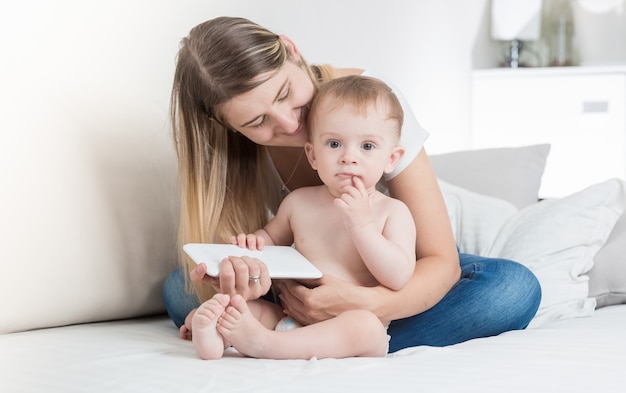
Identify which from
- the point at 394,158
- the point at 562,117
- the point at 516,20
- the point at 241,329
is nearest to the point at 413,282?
the point at 394,158

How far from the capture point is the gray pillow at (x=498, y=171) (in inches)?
82.0

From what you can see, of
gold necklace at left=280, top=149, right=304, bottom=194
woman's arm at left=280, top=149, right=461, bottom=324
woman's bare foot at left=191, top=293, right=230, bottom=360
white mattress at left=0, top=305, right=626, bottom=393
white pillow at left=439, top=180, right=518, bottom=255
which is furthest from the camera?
white pillow at left=439, top=180, right=518, bottom=255

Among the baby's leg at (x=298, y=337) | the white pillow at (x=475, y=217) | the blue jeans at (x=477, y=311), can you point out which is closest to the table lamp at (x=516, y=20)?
the white pillow at (x=475, y=217)

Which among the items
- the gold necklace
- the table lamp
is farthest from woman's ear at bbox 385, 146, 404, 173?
the table lamp

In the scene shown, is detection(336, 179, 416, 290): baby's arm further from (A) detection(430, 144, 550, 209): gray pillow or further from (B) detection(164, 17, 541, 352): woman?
(A) detection(430, 144, 550, 209): gray pillow

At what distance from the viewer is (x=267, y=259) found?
1.18 metres

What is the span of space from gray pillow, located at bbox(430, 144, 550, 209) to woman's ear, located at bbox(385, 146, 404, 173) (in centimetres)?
81

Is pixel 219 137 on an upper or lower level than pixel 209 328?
upper

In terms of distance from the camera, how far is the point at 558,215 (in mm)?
1701

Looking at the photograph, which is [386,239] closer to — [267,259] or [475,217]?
[267,259]

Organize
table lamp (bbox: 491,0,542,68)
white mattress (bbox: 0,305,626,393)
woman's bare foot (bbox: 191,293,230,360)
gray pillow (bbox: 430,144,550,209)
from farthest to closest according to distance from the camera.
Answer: table lamp (bbox: 491,0,542,68), gray pillow (bbox: 430,144,550,209), woman's bare foot (bbox: 191,293,230,360), white mattress (bbox: 0,305,626,393)

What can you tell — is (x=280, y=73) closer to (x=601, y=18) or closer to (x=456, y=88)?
(x=456, y=88)

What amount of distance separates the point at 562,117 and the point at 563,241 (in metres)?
1.55

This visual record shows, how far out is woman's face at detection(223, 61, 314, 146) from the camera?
127 centimetres
